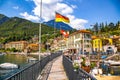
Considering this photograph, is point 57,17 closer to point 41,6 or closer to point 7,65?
point 41,6

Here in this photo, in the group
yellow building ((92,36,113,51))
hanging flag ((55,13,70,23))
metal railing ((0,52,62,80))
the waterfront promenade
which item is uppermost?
hanging flag ((55,13,70,23))

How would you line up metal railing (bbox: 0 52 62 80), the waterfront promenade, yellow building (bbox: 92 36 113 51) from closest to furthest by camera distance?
1. metal railing (bbox: 0 52 62 80)
2. the waterfront promenade
3. yellow building (bbox: 92 36 113 51)

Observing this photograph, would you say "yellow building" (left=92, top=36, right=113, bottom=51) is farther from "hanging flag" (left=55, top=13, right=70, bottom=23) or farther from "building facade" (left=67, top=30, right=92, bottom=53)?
"hanging flag" (left=55, top=13, right=70, bottom=23)

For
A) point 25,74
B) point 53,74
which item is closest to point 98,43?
point 53,74

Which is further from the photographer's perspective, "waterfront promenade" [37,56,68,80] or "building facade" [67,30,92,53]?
"building facade" [67,30,92,53]

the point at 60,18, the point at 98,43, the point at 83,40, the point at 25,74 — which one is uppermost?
the point at 83,40

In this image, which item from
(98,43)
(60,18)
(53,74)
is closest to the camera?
(53,74)

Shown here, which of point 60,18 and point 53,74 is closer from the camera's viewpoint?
point 53,74

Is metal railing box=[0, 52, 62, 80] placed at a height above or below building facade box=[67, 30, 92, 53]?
below

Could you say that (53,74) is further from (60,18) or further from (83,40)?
(83,40)

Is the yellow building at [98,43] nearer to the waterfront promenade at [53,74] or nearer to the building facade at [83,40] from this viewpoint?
the building facade at [83,40]

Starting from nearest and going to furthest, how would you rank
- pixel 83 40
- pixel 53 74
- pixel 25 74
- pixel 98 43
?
pixel 25 74 → pixel 53 74 → pixel 98 43 → pixel 83 40

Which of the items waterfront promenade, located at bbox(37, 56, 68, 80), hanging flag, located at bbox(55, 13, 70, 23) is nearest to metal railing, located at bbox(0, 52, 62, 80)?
waterfront promenade, located at bbox(37, 56, 68, 80)

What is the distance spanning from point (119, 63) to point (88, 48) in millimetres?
37094
